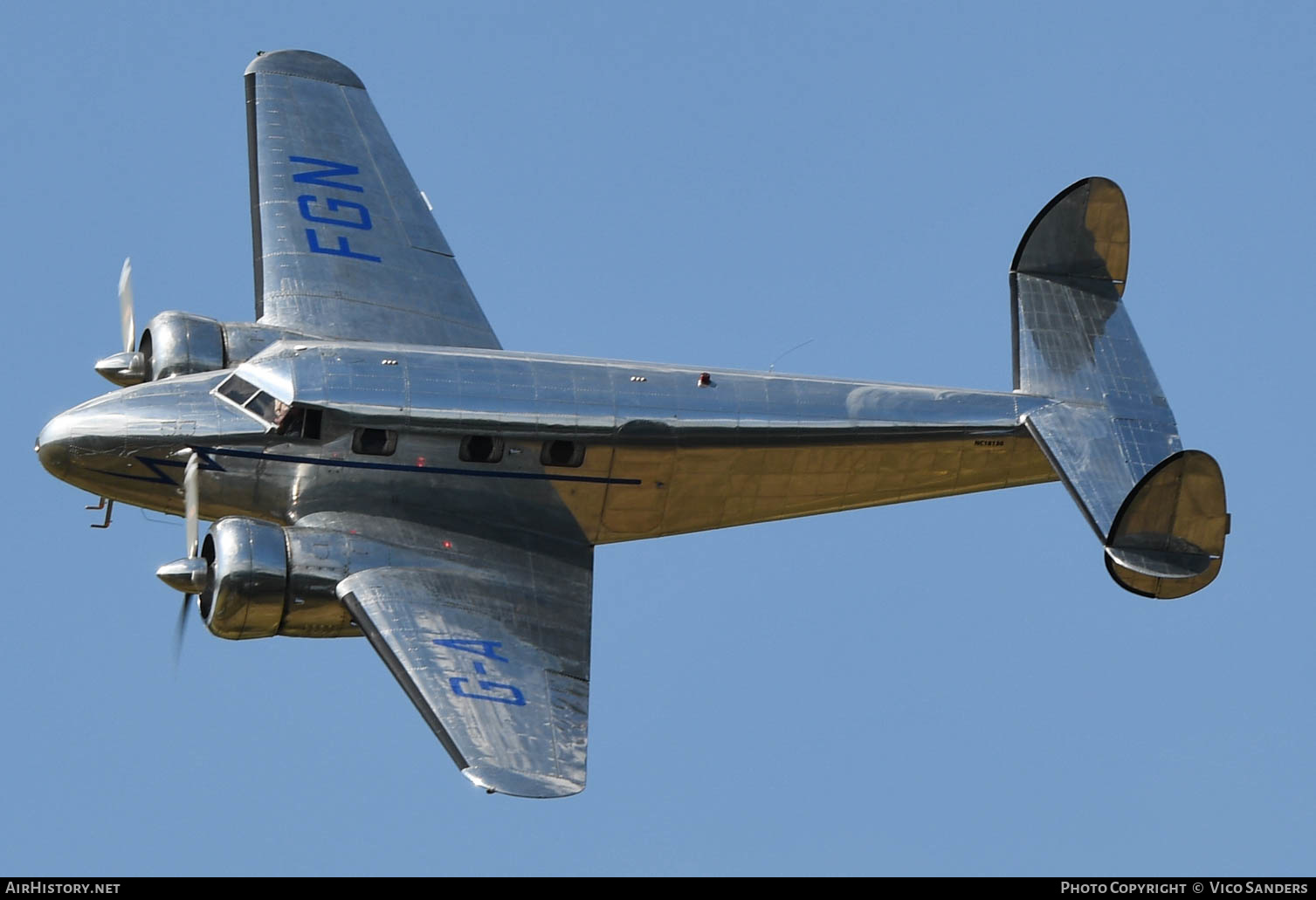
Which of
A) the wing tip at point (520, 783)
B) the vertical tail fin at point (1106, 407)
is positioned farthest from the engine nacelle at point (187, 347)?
the vertical tail fin at point (1106, 407)

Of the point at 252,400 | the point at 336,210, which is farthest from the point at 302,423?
the point at 336,210

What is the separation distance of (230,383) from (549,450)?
12.1ft

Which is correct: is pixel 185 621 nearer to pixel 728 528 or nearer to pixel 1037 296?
pixel 728 528

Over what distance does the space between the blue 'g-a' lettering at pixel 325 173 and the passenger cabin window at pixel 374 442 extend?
17.0 ft

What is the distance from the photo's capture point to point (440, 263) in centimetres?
3142

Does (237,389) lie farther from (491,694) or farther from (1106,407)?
(1106,407)

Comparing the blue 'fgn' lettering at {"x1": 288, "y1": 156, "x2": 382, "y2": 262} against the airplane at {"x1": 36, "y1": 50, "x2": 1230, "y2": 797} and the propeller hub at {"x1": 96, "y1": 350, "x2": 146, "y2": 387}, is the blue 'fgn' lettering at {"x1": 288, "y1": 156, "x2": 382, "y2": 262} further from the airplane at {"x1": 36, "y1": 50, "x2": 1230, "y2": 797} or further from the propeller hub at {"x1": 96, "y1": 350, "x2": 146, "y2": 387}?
the propeller hub at {"x1": 96, "y1": 350, "x2": 146, "y2": 387}

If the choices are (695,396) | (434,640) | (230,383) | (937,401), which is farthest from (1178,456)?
(230,383)

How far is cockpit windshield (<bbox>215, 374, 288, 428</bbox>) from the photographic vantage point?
27.4m

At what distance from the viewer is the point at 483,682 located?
26.1 meters

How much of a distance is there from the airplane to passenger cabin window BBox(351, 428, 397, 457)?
30mm

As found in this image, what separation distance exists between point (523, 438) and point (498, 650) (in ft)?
8.50

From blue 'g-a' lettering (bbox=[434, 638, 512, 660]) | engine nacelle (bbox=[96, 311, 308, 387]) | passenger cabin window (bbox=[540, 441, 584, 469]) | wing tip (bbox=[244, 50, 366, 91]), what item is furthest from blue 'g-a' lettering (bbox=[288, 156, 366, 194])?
blue 'g-a' lettering (bbox=[434, 638, 512, 660])

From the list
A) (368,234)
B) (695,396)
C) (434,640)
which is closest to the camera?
(434,640)
